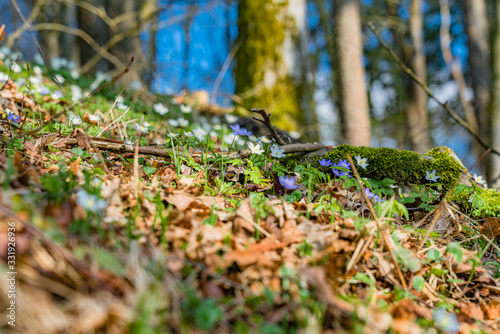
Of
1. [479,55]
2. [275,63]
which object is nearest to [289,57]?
[275,63]

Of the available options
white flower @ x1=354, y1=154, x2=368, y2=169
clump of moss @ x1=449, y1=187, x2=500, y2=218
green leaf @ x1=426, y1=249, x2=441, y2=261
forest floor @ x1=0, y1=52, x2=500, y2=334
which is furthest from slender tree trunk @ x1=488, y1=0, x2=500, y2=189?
green leaf @ x1=426, y1=249, x2=441, y2=261

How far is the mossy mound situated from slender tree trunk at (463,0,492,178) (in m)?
5.54

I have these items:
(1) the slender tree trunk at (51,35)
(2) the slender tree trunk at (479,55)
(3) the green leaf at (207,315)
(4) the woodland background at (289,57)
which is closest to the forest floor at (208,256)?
(3) the green leaf at (207,315)

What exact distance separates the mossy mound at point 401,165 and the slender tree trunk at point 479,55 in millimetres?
5542

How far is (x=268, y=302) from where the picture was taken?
103cm

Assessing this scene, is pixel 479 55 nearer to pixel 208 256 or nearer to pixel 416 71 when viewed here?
pixel 416 71

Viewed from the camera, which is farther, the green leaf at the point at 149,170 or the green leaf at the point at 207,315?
the green leaf at the point at 149,170

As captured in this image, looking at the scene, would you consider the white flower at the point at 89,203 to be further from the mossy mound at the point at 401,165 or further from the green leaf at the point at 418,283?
the mossy mound at the point at 401,165

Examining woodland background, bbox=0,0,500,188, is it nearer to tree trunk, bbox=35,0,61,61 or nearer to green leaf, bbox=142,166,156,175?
tree trunk, bbox=35,0,61,61

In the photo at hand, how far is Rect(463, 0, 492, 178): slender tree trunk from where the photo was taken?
267 inches

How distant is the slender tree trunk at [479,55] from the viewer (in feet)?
22.2

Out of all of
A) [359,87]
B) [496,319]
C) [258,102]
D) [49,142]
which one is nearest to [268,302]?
[496,319]

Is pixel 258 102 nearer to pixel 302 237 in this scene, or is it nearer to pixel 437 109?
pixel 302 237

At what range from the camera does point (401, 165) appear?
236 centimetres
